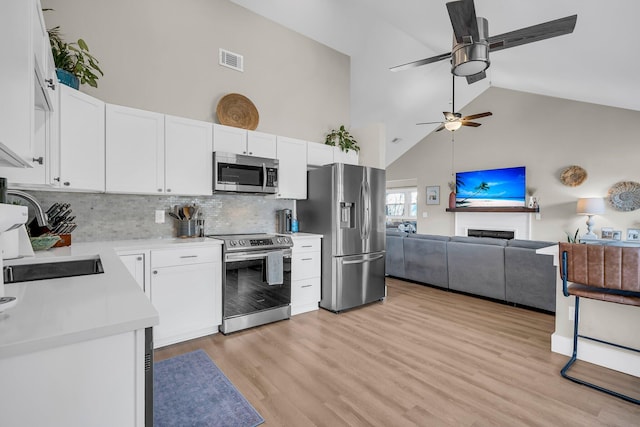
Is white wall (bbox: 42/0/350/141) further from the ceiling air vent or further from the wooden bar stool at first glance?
the wooden bar stool

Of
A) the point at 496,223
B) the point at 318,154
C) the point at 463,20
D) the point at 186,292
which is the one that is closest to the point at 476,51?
the point at 463,20

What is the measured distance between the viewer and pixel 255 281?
10.5 feet

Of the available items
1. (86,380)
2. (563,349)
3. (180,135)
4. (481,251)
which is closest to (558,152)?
(481,251)

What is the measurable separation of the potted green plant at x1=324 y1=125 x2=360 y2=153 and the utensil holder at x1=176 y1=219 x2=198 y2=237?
7.20ft

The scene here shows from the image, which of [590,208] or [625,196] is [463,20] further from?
[625,196]

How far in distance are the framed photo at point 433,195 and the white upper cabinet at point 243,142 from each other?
5677 mm

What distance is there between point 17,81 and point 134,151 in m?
1.99

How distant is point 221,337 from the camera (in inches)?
118

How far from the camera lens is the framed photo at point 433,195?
8117 mm

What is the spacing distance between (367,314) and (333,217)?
47.3 inches

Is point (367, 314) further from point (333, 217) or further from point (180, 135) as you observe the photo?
point (180, 135)

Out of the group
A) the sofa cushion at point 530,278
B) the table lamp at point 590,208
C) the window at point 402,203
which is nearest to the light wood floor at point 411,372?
A: the sofa cushion at point 530,278

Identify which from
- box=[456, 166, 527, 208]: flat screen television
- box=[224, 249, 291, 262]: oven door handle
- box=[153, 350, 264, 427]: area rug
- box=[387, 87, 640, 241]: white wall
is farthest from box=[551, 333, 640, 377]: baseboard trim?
box=[456, 166, 527, 208]: flat screen television

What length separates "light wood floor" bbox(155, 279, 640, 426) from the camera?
1873 mm
